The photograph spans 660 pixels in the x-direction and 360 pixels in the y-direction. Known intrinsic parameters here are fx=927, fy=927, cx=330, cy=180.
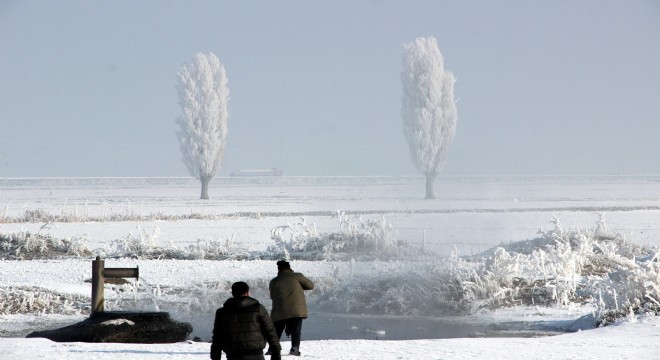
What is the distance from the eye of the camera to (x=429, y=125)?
190 feet

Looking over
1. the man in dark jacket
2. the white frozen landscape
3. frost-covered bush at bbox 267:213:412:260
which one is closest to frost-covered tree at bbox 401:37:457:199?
the white frozen landscape

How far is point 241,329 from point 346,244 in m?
16.4

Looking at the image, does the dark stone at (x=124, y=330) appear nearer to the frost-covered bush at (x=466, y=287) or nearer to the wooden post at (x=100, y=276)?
the wooden post at (x=100, y=276)

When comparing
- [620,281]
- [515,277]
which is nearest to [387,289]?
[515,277]

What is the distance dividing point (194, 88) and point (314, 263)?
136 ft

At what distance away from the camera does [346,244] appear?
23.0m

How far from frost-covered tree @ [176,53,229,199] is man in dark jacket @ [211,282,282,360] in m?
54.6

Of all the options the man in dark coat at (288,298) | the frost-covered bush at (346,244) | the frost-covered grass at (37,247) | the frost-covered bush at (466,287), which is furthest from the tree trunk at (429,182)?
the man in dark coat at (288,298)

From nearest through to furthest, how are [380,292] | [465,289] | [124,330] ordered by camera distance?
[124,330], [465,289], [380,292]

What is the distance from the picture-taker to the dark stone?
37.6ft

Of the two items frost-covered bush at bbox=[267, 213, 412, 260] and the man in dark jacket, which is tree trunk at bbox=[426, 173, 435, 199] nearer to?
frost-covered bush at bbox=[267, 213, 412, 260]

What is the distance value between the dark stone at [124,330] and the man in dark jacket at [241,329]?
5.19m

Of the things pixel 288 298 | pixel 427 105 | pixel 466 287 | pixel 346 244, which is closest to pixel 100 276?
pixel 288 298

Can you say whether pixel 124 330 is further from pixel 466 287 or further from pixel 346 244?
pixel 346 244
